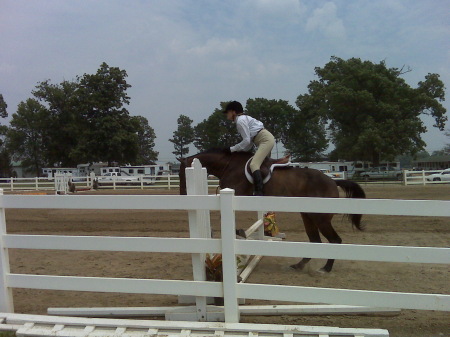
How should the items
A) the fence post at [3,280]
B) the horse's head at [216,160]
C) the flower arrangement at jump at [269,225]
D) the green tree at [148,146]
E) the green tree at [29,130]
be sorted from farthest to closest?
the green tree at [148,146] < the green tree at [29,130] < the flower arrangement at jump at [269,225] < the horse's head at [216,160] < the fence post at [3,280]

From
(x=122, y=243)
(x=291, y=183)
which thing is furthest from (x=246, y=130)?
(x=122, y=243)

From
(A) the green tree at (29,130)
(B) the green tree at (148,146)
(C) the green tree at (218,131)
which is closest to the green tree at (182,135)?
(B) the green tree at (148,146)

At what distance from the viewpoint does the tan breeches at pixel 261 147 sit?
17.7 ft

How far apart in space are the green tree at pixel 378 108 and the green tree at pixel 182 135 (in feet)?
138

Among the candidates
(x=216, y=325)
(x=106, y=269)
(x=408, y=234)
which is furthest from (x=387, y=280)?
(x=106, y=269)

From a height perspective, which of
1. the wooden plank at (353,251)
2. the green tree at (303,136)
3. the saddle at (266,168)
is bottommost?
the wooden plank at (353,251)

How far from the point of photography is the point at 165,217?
11148mm

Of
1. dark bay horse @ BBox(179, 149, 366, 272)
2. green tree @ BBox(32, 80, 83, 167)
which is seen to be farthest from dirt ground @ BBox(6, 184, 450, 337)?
green tree @ BBox(32, 80, 83, 167)

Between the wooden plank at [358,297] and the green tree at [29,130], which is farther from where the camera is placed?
the green tree at [29,130]

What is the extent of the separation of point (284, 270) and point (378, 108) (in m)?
36.5

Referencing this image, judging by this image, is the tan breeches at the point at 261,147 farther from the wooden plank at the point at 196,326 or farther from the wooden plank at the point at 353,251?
the wooden plank at the point at 196,326

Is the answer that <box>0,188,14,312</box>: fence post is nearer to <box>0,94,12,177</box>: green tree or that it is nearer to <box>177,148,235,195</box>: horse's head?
<box>177,148,235,195</box>: horse's head

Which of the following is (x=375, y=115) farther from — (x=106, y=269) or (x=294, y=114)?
(x=106, y=269)

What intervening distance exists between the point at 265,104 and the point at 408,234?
2019 inches
